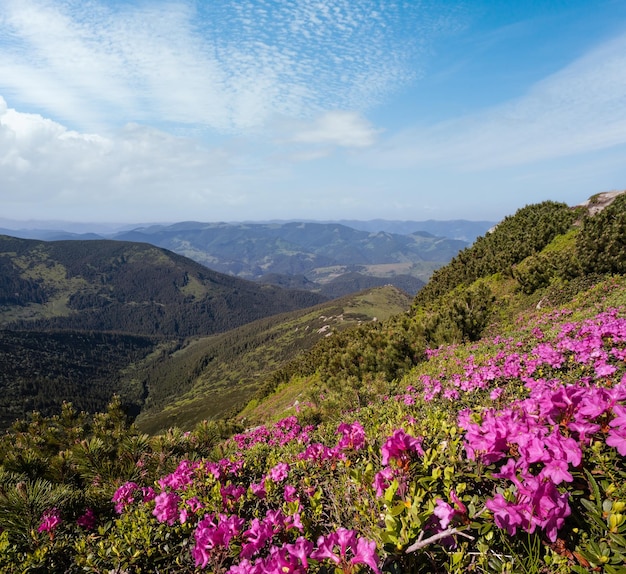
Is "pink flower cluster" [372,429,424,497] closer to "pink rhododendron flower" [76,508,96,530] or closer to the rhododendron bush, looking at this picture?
the rhododendron bush

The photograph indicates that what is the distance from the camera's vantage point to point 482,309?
20.5 meters

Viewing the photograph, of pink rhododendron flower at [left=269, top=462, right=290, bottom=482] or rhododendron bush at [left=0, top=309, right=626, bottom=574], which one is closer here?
rhododendron bush at [left=0, top=309, right=626, bottom=574]

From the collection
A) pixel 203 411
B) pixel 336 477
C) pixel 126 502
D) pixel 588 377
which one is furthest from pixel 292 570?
pixel 203 411

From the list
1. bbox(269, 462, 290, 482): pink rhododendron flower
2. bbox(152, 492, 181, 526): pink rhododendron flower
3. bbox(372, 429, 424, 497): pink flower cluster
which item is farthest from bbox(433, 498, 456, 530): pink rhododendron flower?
bbox(152, 492, 181, 526): pink rhododendron flower

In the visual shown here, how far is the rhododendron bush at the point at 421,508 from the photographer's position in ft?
6.47

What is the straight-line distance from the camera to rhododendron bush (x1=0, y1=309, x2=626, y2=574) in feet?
6.47

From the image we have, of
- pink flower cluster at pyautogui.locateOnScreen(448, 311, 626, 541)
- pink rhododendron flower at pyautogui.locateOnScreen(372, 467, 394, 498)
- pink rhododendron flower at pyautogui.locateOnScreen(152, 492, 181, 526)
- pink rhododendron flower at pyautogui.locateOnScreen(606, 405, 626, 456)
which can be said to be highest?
pink rhododendron flower at pyautogui.locateOnScreen(606, 405, 626, 456)

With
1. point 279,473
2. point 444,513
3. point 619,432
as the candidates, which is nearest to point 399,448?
point 444,513

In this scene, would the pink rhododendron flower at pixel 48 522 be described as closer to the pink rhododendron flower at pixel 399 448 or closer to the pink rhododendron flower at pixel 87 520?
the pink rhododendron flower at pixel 87 520

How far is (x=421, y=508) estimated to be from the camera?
246cm

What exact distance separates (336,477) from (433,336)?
1650 centimetres

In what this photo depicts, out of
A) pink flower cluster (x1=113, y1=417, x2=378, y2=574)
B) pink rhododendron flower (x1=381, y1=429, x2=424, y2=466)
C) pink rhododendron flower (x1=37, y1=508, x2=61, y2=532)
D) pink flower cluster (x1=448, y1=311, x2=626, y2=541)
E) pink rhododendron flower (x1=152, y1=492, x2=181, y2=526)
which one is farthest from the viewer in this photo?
pink rhododendron flower (x1=37, y1=508, x2=61, y2=532)

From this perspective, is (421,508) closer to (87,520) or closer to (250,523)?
(250,523)

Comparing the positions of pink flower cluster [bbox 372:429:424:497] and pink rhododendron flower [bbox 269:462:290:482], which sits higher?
pink flower cluster [bbox 372:429:424:497]
